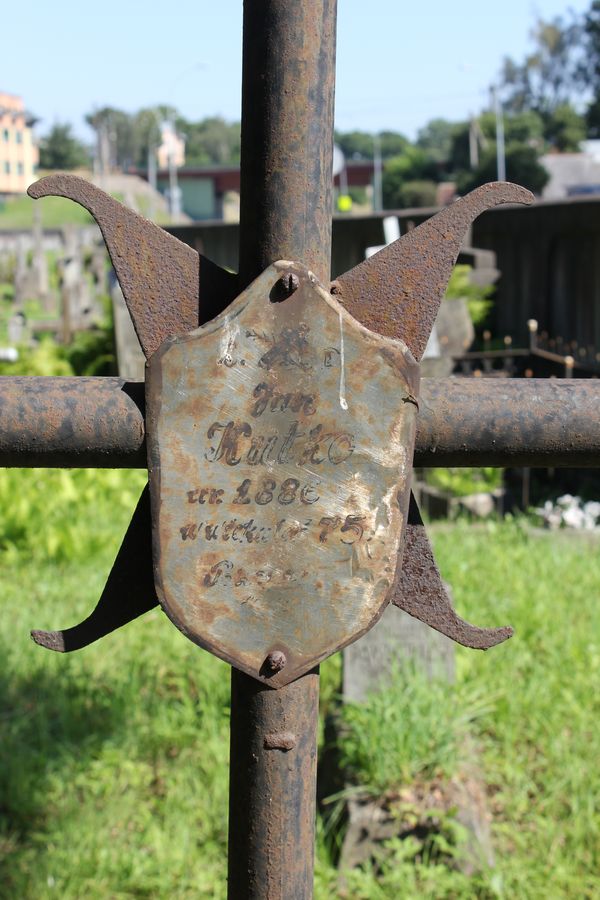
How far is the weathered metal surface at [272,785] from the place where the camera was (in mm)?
1218

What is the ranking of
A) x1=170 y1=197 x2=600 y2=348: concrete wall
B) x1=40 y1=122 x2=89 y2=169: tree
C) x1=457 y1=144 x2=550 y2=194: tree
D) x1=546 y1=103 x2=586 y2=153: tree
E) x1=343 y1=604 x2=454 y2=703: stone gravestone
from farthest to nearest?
x1=40 y1=122 x2=89 y2=169: tree
x1=546 y1=103 x2=586 y2=153: tree
x1=457 y1=144 x2=550 y2=194: tree
x1=170 y1=197 x2=600 y2=348: concrete wall
x1=343 y1=604 x2=454 y2=703: stone gravestone

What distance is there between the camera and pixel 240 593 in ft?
3.77

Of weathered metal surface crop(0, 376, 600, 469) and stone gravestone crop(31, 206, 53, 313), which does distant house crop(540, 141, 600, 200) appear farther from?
weathered metal surface crop(0, 376, 600, 469)

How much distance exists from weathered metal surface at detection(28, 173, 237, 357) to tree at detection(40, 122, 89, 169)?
263 feet

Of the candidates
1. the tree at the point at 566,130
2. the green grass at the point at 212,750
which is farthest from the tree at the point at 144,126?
the green grass at the point at 212,750

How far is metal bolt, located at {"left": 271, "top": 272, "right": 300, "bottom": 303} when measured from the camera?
3.61ft

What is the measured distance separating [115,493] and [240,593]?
5932mm

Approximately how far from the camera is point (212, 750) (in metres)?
3.69

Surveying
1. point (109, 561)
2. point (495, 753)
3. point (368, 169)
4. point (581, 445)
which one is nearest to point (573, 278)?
point (109, 561)

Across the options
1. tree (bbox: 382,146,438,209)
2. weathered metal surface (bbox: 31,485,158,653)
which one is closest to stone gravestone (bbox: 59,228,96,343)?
weathered metal surface (bbox: 31,485,158,653)

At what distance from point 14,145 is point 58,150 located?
15.4 m

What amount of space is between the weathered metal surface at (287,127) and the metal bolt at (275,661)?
17.2 inches

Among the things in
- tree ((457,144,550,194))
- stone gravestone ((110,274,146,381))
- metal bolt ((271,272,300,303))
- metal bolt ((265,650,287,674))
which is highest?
tree ((457,144,550,194))

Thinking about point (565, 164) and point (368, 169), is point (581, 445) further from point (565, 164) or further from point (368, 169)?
point (368, 169)
